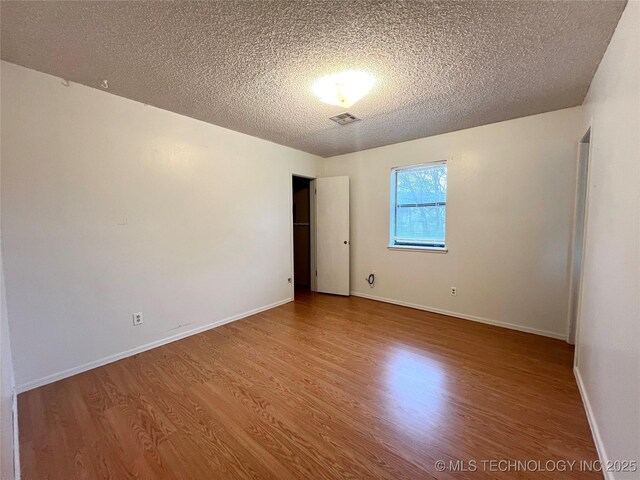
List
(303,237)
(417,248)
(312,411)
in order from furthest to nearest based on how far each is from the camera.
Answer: (303,237) → (417,248) → (312,411)

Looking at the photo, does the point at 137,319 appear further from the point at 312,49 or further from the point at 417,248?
the point at 417,248

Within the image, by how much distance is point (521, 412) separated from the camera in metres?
1.65

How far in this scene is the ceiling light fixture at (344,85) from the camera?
6.60 feet

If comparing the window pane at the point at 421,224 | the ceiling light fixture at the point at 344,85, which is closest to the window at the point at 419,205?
the window pane at the point at 421,224

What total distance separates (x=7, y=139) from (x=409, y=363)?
3.49 metres

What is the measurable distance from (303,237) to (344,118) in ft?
8.90

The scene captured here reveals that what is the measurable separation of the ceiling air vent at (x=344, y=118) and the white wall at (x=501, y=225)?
3.80 feet

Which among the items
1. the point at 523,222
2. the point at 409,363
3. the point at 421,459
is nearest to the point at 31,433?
the point at 421,459

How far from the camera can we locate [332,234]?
4.42 metres

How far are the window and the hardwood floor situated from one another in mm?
1467

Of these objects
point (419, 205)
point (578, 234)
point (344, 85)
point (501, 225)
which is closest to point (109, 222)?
point (344, 85)

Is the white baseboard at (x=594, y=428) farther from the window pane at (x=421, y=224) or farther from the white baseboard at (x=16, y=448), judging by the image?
the white baseboard at (x=16, y=448)

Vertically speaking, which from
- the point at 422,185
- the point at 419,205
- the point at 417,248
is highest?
the point at 422,185

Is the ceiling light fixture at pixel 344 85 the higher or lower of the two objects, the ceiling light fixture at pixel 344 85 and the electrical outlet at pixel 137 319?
the higher
